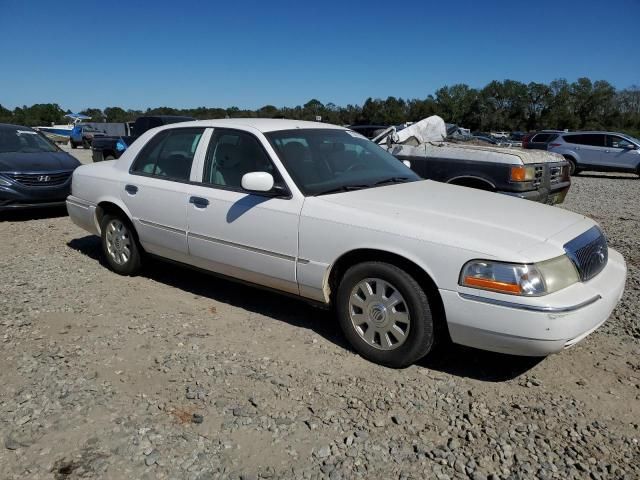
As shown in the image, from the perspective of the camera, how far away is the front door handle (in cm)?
424

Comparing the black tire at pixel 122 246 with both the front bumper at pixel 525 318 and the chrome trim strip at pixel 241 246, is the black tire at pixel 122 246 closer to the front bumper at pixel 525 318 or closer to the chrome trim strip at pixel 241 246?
the chrome trim strip at pixel 241 246

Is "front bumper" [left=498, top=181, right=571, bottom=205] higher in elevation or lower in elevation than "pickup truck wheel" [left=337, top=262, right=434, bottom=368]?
higher

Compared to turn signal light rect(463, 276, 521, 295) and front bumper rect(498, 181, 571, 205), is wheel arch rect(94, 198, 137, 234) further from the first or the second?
front bumper rect(498, 181, 571, 205)

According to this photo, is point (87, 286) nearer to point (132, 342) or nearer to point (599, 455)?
point (132, 342)

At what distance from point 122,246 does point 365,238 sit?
9.50 feet

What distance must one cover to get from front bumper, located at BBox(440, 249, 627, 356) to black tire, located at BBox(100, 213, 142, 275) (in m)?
3.18

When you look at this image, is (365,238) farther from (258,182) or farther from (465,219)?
(258,182)

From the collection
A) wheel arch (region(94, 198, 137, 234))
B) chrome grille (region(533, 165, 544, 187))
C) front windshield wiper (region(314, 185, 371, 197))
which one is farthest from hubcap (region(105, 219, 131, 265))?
chrome grille (region(533, 165, 544, 187))

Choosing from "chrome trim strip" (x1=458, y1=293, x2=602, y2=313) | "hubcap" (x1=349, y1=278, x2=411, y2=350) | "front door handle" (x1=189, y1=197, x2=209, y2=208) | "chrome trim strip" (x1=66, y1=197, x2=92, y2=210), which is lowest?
"hubcap" (x1=349, y1=278, x2=411, y2=350)

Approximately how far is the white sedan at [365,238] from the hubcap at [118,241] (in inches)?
3.2

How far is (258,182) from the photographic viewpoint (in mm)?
3686

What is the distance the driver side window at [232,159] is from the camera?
13.5 feet

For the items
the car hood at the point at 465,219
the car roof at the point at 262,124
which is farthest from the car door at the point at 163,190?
the car hood at the point at 465,219

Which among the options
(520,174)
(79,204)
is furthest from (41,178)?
(520,174)
